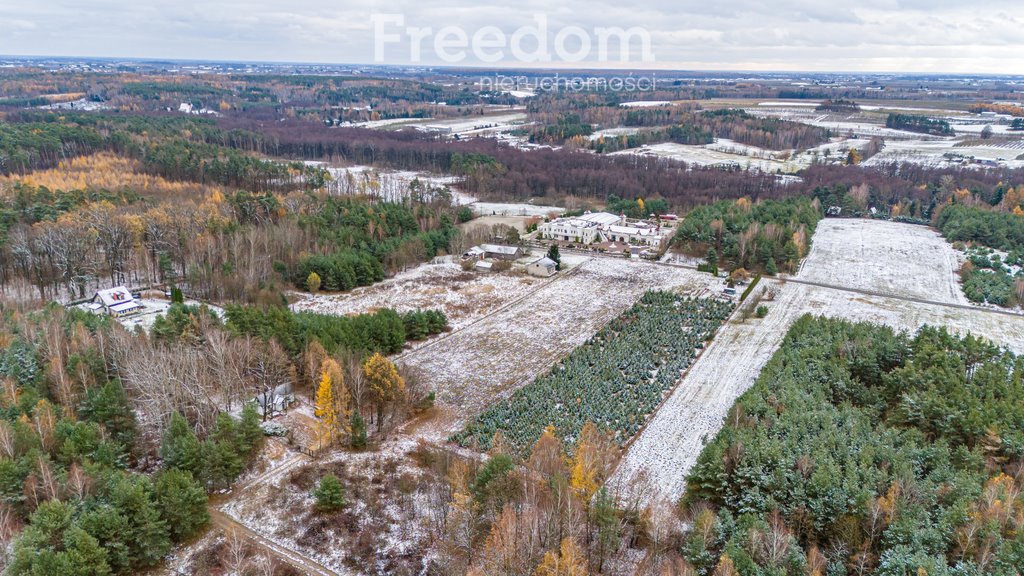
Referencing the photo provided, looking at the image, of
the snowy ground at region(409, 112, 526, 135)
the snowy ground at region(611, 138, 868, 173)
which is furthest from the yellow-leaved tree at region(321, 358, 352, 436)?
the snowy ground at region(409, 112, 526, 135)

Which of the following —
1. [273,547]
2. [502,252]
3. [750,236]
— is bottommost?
[273,547]

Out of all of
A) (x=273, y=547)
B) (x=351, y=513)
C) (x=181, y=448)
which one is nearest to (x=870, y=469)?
(x=351, y=513)

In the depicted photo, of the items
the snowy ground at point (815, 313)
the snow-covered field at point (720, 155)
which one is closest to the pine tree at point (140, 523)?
the snowy ground at point (815, 313)

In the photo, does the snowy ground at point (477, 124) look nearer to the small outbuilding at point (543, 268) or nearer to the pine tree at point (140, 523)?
the small outbuilding at point (543, 268)

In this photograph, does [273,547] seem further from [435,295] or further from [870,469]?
[435,295]

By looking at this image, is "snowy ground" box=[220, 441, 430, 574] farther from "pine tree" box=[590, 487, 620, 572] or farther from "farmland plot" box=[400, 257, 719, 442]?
"pine tree" box=[590, 487, 620, 572]
